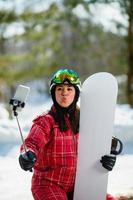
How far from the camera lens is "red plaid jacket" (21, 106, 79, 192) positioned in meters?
2.80

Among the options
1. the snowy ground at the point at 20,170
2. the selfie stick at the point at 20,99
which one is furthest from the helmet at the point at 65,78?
the snowy ground at the point at 20,170

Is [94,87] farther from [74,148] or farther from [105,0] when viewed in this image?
[105,0]

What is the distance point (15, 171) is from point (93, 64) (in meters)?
29.9

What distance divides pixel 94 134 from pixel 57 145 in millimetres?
274

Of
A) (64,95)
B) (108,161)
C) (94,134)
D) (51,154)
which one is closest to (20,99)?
(64,95)

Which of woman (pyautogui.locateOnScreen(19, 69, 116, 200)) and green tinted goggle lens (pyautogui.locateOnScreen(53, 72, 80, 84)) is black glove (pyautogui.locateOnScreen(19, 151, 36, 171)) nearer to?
woman (pyautogui.locateOnScreen(19, 69, 116, 200))

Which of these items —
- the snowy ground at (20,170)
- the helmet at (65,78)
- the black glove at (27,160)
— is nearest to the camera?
the black glove at (27,160)

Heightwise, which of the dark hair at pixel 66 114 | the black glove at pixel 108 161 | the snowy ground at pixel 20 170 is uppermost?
the dark hair at pixel 66 114

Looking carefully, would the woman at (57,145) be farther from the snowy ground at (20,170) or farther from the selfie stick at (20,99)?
the snowy ground at (20,170)

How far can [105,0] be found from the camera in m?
14.1

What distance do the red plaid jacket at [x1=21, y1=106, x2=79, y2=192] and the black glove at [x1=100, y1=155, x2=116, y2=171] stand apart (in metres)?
0.20

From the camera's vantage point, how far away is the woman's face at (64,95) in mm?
2869

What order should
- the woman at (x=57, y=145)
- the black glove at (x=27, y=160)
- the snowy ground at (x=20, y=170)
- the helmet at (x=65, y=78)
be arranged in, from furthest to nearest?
1. the snowy ground at (x=20, y=170)
2. the helmet at (x=65, y=78)
3. the woman at (x=57, y=145)
4. the black glove at (x=27, y=160)

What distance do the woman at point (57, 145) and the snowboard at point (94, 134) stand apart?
0.17 ft
